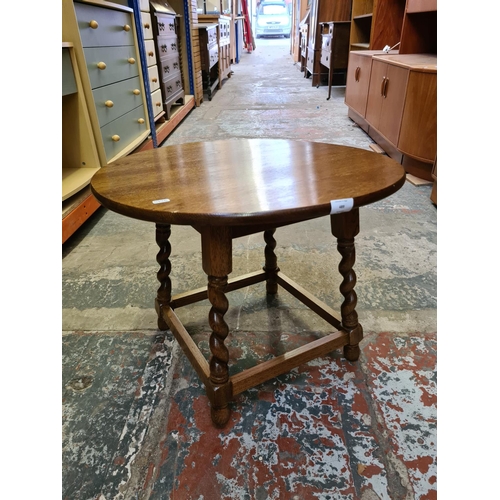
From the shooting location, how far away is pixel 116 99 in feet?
7.64

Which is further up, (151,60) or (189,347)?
(151,60)

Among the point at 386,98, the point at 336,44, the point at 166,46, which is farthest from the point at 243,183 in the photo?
the point at 336,44

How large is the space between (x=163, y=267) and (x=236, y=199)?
1.77 ft

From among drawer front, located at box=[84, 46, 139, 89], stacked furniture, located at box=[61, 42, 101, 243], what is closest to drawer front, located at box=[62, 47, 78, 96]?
stacked furniture, located at box=[61, 42, 101, 243]

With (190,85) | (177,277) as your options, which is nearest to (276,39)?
(190,85)

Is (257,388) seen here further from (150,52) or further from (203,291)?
(150,52)

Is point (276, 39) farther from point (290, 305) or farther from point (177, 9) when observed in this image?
point (290, 305)

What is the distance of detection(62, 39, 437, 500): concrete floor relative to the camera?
0.83m

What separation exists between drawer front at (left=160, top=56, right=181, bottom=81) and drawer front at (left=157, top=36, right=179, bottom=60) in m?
0.05

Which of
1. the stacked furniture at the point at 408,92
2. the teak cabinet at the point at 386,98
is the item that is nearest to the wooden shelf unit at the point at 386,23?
the stacked furniture at the point at 408,92

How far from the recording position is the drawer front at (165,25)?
3.41 m

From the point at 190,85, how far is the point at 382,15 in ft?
7.87

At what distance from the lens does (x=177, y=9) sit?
176 inches

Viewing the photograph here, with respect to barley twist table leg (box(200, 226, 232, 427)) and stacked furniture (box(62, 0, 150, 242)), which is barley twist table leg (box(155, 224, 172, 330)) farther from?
stacked furniture (box(62, 0, 150, 242))
